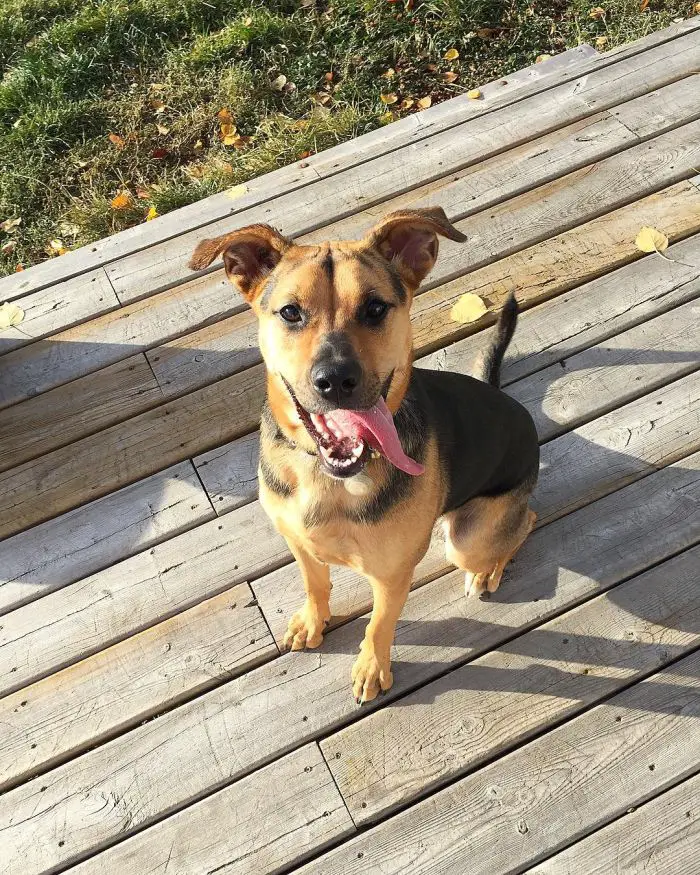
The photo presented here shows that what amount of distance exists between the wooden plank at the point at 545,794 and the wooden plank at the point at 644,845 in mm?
46

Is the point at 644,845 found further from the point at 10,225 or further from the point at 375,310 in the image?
the point at 10,225

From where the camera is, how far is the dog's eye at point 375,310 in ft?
8.79

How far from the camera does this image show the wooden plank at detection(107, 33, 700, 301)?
193 inches

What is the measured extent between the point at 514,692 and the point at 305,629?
3.39 feet

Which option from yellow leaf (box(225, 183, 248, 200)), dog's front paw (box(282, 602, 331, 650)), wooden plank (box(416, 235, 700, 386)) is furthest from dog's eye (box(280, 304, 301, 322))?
yellow leaf (box(225, 183, 248, 200))

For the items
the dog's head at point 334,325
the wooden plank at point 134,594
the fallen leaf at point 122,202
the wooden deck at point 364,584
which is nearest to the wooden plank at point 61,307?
the wooden deck at point 364,584

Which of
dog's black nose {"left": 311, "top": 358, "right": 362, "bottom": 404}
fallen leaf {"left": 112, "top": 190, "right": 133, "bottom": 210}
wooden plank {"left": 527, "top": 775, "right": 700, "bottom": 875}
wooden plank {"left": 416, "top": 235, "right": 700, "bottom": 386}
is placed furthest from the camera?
fallen leaf {"left": 112, "top": 190, "right": 133, "bottom": 210}

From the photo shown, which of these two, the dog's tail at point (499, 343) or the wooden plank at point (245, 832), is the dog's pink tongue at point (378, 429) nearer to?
the dog's tail at point (499, 343)

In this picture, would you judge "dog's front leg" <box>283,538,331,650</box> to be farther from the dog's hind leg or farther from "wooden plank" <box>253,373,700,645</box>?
the dog's hind leg

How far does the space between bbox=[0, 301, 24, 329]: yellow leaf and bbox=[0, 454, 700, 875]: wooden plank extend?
9.11ft

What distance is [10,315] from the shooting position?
15.6 ft

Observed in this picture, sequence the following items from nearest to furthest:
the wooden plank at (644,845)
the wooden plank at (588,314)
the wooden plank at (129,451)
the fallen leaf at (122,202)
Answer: the wooden plank at (644,845) < the wooden plank at (129,451) < the wooden plank at (588,314) < the fallen leaf at (122,202)

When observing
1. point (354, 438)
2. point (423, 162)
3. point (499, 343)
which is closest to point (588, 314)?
point (499, 343)

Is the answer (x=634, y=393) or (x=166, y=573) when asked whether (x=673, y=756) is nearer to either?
(x=634, y=393)
